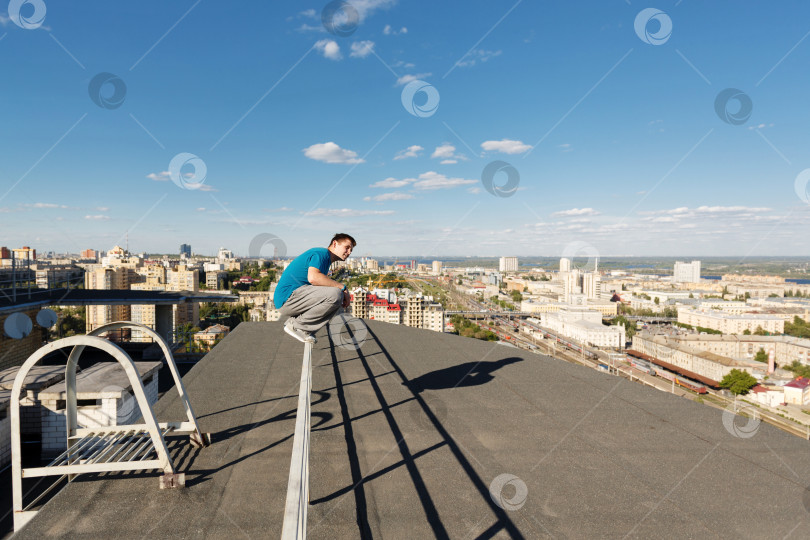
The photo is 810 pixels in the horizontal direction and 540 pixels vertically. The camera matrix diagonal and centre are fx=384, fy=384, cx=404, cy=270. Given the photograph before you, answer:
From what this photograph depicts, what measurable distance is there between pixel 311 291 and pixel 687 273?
203 meters

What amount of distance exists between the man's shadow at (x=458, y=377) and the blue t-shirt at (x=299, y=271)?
1.94m

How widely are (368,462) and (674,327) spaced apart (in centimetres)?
10968

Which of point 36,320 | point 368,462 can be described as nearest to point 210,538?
point 368,462

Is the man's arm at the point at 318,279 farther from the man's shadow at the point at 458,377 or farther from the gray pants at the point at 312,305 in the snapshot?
the man's shadow at the point at 458,377

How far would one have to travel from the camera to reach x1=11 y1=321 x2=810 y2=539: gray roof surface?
2092 millimetres

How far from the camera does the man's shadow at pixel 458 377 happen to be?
15.9 ft

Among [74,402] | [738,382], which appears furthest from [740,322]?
[74,402]

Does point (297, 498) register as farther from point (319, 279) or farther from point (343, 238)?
point (343, 238)

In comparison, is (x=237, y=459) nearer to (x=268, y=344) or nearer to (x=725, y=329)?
(x=268, y=344)

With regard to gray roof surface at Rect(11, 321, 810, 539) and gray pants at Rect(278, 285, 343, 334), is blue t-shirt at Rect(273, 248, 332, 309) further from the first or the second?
gray roof surface at Rect(11, 321, 810, 539)

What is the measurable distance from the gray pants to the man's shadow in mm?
1689

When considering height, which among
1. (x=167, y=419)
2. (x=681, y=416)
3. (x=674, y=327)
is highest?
(x=167, y=419)

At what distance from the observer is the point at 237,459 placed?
2695 millimetres

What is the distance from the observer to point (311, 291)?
137 inches
